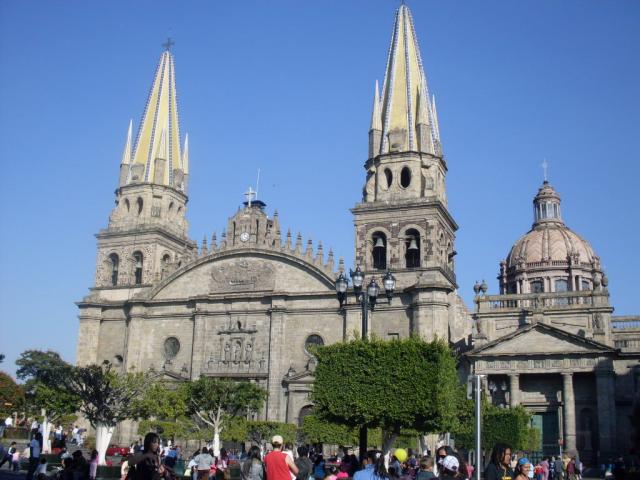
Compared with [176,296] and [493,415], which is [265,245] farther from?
[493,415]

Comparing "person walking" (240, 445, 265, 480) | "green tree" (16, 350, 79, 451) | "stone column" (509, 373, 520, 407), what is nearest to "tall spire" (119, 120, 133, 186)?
"green tree" (16, 350, 79, 451)

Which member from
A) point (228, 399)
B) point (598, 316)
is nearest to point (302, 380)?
point (228, 399)

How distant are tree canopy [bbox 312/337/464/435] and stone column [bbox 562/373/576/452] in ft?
54.4

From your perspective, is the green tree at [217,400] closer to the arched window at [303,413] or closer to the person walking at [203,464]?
the arched window at [303,413]

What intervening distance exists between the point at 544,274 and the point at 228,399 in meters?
31.5

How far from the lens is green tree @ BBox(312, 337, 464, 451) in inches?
1148

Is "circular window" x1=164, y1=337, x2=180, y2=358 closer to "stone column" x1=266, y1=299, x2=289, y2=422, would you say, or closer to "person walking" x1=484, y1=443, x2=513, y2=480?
"stone column" x1=266, y1=299, x2=289, y2=422

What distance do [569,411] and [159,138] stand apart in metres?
33.4

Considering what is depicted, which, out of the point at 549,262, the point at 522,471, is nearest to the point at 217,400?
the point at 522,471

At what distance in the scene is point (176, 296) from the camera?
52.3 m

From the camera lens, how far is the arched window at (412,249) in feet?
157

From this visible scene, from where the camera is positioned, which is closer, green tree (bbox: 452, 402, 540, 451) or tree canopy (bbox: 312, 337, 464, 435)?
tree canopy (bbox: 312, 337, 464, 435)

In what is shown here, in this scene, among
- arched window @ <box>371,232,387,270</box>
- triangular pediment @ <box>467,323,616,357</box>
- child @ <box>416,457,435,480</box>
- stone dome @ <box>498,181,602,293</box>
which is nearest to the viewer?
child @ <box>416,457,435,480</box>

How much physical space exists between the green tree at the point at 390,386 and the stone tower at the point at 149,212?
80.9 feet
